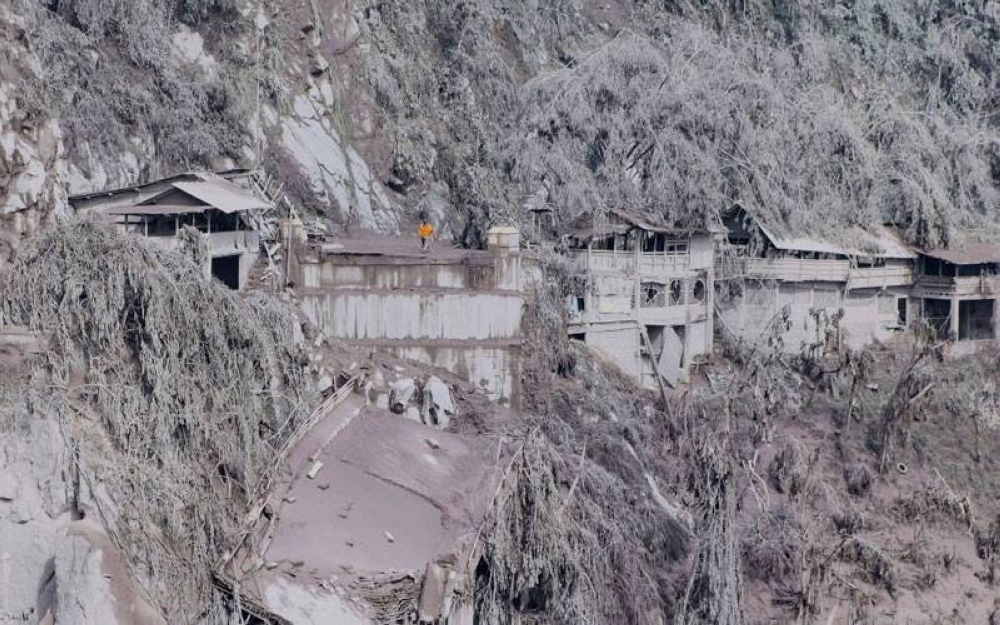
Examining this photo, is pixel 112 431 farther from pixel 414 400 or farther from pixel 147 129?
pixel 147 129

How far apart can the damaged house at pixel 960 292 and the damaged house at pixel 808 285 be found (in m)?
0.76

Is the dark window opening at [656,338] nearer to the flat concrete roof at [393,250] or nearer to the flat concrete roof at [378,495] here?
the flat concrete roof at [393,250]

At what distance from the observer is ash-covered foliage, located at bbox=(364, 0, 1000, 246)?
4938 centimetres

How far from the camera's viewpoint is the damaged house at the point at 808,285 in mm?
48375

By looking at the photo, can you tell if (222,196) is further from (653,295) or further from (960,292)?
(960,292)

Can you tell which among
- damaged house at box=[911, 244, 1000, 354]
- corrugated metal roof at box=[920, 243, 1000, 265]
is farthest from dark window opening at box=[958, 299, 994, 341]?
corrugated metal roof at box=[920, 243, 1000, 265]

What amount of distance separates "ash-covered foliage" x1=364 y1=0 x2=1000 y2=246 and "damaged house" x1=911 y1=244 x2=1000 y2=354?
44.3 inches

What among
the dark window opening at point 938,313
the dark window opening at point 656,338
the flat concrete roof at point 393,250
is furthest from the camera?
the dark window opening at point 938,313

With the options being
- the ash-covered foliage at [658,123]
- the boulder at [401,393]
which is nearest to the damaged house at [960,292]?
the ash-covered foliage at [658,123]

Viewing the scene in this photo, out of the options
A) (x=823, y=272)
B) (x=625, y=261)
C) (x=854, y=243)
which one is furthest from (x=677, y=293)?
(x=854, y=243)

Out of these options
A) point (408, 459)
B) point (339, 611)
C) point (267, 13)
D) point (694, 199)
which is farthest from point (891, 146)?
point (339, 611)

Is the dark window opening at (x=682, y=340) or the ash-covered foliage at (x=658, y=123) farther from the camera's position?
the ash-covered foliage at (x=658, y=123)

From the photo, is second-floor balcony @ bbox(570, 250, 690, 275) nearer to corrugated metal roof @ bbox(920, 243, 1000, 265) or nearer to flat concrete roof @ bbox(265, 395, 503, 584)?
corrugated metal roof @ bbox(920, 243, 1000, 265)

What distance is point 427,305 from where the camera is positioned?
122ft
